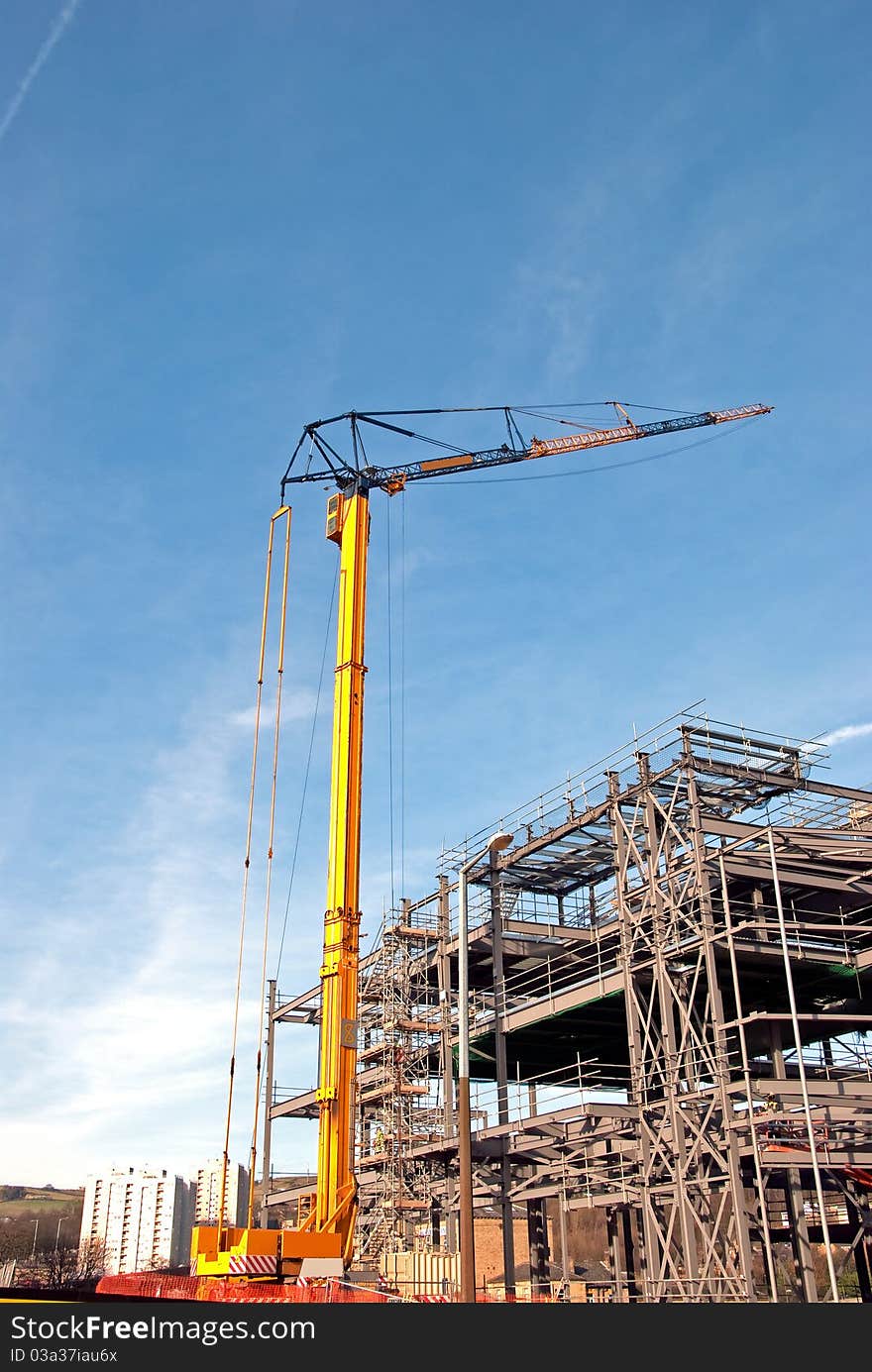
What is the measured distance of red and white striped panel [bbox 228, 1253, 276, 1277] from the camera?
27562 millimetres

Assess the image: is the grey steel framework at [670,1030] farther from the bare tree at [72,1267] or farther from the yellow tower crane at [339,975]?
the bare tree at [72,1267]

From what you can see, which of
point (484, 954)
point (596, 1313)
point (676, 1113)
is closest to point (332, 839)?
point (676, 1113)

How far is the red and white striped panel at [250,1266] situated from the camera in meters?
27.6

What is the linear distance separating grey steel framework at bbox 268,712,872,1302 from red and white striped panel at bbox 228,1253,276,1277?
25.4ft

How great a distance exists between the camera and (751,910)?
132ft

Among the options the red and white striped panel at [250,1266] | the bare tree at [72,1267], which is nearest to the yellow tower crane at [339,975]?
the red and white striped panel at [250,1266]

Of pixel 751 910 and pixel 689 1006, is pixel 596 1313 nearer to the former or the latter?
pixel 689 1006

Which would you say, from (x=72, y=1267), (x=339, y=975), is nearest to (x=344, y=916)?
(x=339, y=975)

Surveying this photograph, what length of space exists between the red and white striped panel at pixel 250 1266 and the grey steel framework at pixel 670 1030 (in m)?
7.75

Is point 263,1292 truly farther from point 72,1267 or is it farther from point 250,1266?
point 72,1267

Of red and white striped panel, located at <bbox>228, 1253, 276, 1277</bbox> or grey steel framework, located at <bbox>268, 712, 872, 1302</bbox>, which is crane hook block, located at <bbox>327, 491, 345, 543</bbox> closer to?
grey steel framework, located at <bbox>268, 712, 872, 1302</bbox>

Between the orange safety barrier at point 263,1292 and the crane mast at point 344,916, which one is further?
the crane mast at point 344,916

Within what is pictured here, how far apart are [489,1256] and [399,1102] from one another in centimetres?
3529

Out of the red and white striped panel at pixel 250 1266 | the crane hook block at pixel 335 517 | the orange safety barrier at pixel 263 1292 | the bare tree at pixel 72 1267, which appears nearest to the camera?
the orange safety barrier at pixel 263 1292
